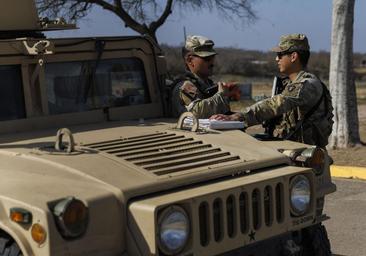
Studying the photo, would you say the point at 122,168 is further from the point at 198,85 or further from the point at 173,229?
the point at 198,85

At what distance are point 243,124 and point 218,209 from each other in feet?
3.97

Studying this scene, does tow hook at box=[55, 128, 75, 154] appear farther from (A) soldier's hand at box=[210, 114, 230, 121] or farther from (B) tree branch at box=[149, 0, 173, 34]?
(B) tree branch at box=[149, 0, 173, 34]

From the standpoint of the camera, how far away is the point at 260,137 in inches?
181

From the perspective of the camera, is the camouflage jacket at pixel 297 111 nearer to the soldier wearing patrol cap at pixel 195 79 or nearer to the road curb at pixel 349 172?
the soldier wearing patrol cap at pixel 195 79

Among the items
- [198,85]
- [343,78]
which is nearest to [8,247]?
[198,85]

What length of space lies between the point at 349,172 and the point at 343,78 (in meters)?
2.53

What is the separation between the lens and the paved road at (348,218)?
589 cm

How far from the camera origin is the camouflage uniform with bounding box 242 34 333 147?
4664 mm

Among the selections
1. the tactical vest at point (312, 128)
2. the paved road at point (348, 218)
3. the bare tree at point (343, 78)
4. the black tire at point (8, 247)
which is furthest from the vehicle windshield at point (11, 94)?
the bare tree at point (343, 78)

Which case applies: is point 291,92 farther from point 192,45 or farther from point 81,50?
point 81,50

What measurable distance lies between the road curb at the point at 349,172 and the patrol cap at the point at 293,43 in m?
4.43

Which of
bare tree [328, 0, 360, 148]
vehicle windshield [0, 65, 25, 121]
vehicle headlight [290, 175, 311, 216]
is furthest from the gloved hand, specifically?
bare tree [328, 0, 360, 148]

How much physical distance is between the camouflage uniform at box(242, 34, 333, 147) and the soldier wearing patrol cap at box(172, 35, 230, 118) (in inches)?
9.7

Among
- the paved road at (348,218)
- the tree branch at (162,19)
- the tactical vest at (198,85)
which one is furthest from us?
the tree branch at (162,19)
